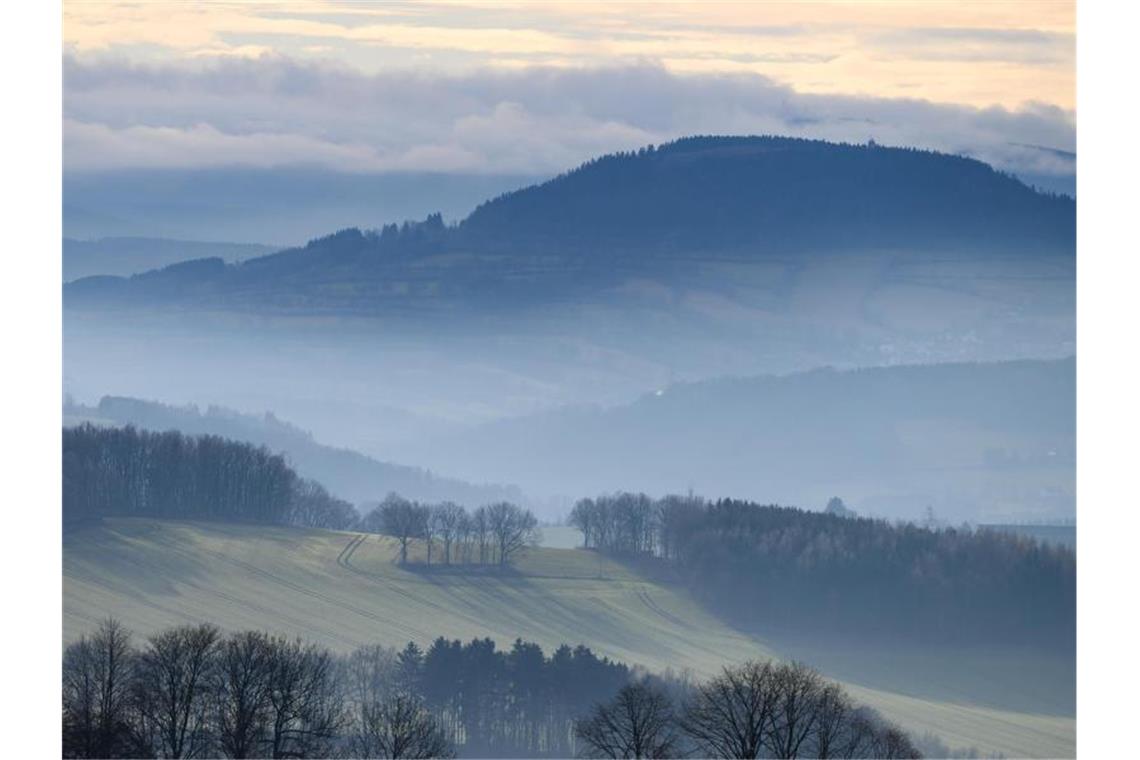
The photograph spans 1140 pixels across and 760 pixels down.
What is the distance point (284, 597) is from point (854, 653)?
859 inches

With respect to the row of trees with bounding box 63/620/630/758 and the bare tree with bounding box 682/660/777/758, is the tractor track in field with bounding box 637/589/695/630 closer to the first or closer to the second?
the row of trees with bounding box 63/620/630/758

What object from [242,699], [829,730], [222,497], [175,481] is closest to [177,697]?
[242,699]

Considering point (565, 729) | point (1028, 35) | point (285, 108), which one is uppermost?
point (285, 108)

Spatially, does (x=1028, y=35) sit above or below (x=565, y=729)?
above

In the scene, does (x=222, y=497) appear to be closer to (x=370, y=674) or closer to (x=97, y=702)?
(x=370, y=674)

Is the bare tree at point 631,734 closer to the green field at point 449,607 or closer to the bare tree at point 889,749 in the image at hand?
the bare tree at point 889,749

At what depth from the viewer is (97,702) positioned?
4106 cm

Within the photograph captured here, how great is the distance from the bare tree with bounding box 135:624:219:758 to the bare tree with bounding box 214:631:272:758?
31 cm

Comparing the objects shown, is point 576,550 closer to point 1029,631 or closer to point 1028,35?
point 1029,631

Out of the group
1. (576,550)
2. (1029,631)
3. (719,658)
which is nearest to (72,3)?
(576,550)

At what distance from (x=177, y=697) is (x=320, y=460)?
13004cm

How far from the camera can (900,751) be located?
4044 cm

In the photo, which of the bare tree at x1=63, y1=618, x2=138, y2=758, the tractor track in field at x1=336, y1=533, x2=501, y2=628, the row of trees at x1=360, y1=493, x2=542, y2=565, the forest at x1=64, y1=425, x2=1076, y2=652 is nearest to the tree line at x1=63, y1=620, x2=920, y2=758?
the bare tree at x1=63, y1=618, x2=138, y2=758
